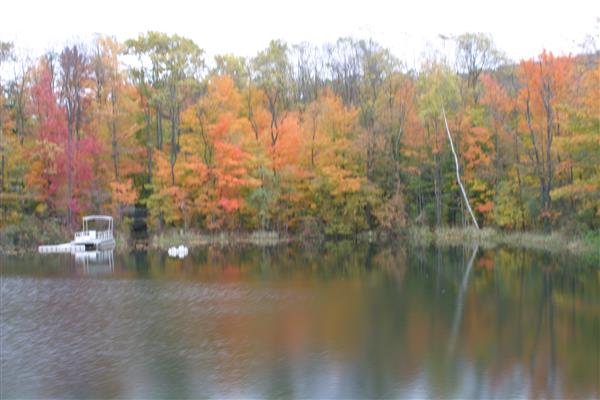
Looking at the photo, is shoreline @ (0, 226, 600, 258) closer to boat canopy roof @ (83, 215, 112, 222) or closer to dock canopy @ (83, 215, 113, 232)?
dock canopy @ (83, 215, 113, 232)

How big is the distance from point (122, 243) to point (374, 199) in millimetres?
13740

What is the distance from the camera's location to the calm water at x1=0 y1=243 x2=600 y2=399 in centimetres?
1026

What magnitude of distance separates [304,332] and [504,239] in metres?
22.3

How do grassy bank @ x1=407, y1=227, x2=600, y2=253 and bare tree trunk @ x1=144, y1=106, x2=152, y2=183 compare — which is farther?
bare tree trunk @ x1=144, y1=106, x2=152, y2=183

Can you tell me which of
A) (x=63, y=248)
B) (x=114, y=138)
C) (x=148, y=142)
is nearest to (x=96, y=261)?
(x=63, y=248)

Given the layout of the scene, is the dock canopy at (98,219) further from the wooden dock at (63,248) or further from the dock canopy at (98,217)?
the wooden dock at (63,248)

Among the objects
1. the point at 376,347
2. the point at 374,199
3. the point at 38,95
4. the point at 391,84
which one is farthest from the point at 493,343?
the point at 38,95

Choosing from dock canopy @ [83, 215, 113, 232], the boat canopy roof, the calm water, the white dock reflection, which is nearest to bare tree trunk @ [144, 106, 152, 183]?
dock canopy @ [83, 215, 113, 232]

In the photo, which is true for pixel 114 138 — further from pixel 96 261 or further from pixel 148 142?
pixel 96 261

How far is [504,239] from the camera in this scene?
1315 inches

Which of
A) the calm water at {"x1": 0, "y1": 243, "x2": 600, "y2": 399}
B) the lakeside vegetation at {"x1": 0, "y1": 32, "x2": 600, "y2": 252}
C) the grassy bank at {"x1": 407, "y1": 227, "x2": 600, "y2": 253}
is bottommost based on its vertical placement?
the calm water at {"x1": 0, "y1": 243, "x2": 600, "y2": 399}

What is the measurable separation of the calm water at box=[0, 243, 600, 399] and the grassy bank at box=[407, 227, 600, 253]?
4.62 meters

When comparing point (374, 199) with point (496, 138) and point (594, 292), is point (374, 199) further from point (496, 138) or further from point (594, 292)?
point (594, 292)

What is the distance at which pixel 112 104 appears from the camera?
37.5 m
